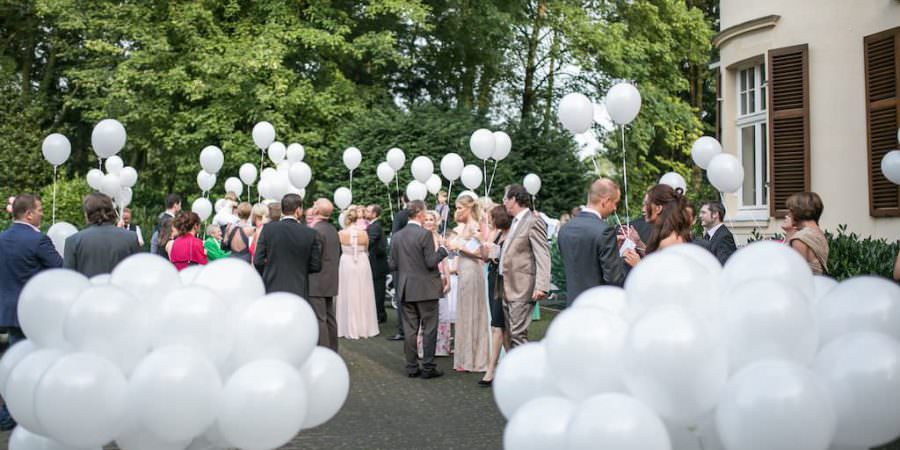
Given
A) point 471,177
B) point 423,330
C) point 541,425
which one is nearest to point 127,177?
point 471,177

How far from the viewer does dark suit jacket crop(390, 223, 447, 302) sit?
1070cm

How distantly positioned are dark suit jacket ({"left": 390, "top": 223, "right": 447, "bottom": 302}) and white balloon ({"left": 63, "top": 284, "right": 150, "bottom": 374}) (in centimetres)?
638

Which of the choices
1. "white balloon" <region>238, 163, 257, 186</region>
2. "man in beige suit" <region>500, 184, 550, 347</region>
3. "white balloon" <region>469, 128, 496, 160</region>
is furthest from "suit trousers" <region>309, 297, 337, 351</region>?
"white balloon" <region>238, 163, 257, 186</region>

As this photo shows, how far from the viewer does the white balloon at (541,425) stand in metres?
3.53

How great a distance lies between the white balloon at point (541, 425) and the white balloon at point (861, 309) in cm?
109

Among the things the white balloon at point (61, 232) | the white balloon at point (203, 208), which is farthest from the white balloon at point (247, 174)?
the white balloon at point (61, 232)

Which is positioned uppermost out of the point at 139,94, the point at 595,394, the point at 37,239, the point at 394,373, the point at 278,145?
the point at 139,94

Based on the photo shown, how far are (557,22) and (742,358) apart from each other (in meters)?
25.1

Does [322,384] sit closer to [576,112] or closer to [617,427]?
[617,427]

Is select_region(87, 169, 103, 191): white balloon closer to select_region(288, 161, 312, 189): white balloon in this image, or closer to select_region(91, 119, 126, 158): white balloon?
select_region(91, 119, 126, 158): white balloon

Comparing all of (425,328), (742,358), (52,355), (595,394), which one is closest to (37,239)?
(52,355)

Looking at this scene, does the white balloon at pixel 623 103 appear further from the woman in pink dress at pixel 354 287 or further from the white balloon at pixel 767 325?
the white balloon at pixel 767 325

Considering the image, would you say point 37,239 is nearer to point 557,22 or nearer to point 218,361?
point 218,361

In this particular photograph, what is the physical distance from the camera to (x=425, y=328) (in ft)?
35.4
